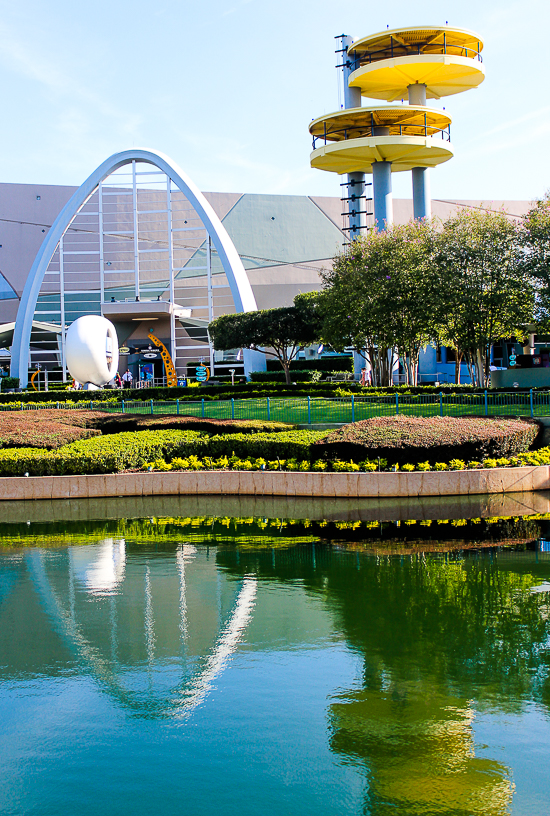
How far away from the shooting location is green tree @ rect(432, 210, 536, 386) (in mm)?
23016

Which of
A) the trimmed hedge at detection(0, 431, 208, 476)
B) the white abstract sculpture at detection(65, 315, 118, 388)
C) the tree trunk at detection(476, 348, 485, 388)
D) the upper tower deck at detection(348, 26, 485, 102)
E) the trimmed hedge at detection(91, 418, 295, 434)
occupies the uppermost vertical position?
the upper tower deck at detection(348, 26, 485, 102)

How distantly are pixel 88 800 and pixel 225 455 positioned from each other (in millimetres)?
11408

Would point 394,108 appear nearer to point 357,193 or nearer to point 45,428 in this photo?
point 357,193

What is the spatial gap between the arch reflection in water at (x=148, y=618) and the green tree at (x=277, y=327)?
21497 millimetres

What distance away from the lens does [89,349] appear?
27.4 m

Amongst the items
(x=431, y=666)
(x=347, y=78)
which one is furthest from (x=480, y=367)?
(x=431, y=666)

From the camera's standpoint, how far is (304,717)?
5195 millimetres

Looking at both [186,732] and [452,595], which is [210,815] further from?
[452,595]

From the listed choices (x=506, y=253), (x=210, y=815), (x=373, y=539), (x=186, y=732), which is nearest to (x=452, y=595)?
(x=373, y=539)

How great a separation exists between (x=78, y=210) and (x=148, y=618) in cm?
A: 4120

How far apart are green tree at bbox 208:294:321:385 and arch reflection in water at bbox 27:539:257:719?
21.5m

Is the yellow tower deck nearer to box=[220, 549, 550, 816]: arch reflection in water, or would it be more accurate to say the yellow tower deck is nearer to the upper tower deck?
the upper tower deck

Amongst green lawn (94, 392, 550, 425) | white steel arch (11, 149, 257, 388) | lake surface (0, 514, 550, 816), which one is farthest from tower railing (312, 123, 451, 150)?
lake surface (0, 514, 550, 816)

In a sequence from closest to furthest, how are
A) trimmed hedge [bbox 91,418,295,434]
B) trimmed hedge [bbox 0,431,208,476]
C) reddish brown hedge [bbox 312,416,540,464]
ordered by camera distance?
reddish brown hedge [bbox 312,416,540,464], trimmed hedge [bbox 0,431,208,476], trimmed hedge [bbox 91,418,295,434]
